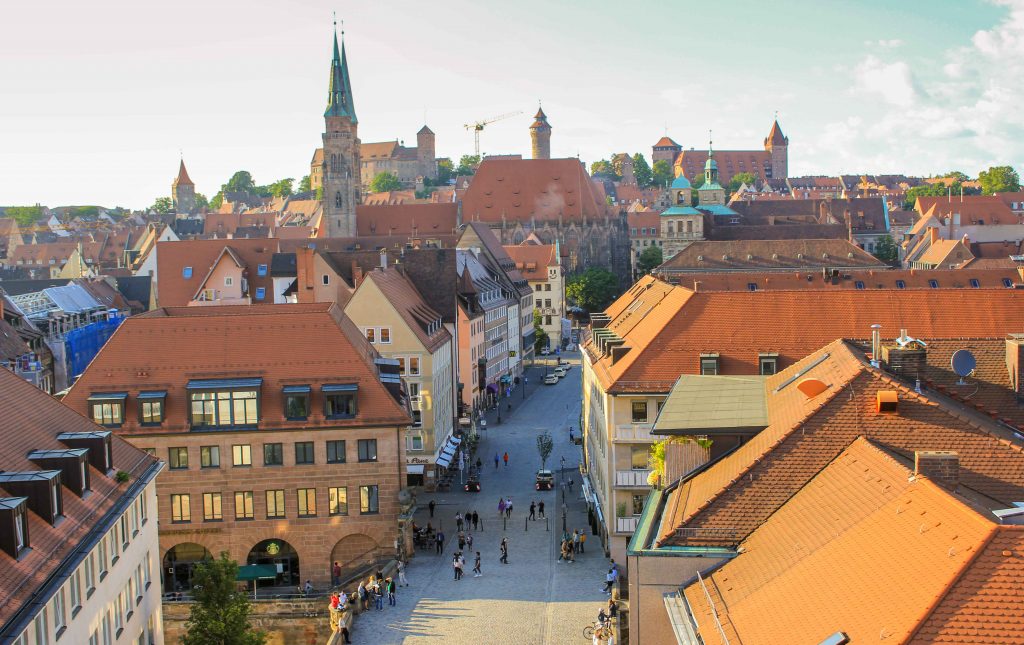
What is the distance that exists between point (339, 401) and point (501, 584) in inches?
356

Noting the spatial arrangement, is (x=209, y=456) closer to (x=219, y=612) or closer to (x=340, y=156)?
(x=219, y=612)

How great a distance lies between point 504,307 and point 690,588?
3000 inches

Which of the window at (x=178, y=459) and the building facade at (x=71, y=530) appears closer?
the building facade at (x=71, y=530)

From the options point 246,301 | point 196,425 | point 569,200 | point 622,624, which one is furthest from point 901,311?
point 569,200

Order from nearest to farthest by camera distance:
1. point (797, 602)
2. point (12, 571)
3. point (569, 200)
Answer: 1. point (797, 602)
2. point (12, 571)
3. point (569, 200)

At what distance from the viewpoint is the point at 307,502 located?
150 ft

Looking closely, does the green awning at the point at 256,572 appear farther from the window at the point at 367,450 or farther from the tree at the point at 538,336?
the tree at the point at 538,336

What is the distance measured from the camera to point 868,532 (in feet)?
62.7

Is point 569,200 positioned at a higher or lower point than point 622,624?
higher

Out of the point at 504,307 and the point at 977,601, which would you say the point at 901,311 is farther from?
the point at 504,307

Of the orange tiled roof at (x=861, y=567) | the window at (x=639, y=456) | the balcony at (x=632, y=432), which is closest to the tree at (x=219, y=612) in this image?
the balcony at (x=632, y=432)

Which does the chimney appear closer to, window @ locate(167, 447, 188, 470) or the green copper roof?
window @ locate(167, 447, 188, 470)

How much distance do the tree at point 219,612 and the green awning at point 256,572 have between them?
341 inches

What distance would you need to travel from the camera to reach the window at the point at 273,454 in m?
45.7
